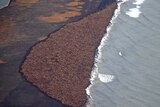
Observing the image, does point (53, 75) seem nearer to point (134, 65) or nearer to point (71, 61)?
point (71, 61)

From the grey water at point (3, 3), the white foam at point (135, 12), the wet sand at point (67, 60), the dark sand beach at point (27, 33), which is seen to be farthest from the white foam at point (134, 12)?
the grey water at point (3, 3)

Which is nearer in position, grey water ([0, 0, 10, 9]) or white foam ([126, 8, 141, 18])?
white foam ([126, 8, 141, 18])

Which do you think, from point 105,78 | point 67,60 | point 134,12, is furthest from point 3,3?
point 105,78

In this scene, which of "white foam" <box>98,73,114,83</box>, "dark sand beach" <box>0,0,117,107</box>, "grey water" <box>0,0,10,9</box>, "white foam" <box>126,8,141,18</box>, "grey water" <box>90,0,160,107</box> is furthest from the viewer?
"grey water" <box>0,0,10,9</box>

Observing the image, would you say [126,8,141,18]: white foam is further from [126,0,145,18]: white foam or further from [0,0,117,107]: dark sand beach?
[0,0,117,107]: dark sand beach

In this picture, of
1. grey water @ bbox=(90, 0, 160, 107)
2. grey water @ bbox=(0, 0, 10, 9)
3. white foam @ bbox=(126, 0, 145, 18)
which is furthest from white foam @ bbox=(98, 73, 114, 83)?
grey water @ bbox=(0, 0, 10, 9)
